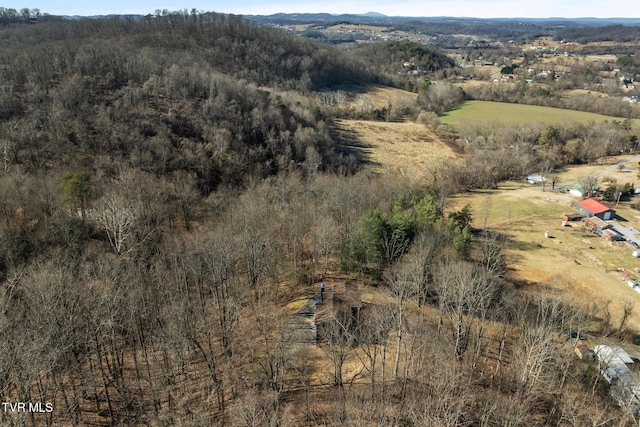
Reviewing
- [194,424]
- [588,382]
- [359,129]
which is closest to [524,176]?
[359,129]

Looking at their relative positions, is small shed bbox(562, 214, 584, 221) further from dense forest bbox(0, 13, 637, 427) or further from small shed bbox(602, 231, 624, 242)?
dense forest bbox(0, 13, 637, 427)

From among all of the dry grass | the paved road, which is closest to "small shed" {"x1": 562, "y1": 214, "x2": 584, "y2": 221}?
the paved road

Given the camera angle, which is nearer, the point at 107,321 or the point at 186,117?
the point at 107,321

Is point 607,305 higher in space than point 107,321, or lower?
lower

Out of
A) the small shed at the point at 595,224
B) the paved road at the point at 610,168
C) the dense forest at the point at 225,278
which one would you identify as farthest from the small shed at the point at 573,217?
the paved road at the point at 610,168

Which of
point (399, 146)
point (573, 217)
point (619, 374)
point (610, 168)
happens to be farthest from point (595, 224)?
point (399, 146)

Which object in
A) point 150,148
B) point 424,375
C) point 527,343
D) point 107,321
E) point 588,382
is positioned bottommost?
point 588,382

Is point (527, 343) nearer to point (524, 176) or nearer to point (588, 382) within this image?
point (588, 382)
